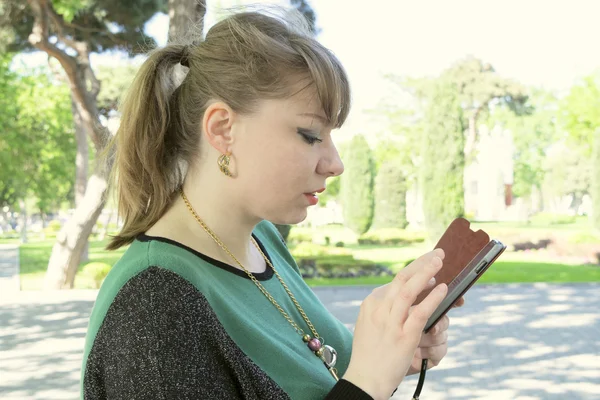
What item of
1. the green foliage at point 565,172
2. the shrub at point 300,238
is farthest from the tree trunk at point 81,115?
the green foliage at point 565,172

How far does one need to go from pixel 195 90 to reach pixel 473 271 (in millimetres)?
612

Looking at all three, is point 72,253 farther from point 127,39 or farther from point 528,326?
point 528,326

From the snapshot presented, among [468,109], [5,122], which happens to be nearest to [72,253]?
[5,122]

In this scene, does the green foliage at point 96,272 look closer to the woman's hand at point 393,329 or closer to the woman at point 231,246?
the woman at point 231,246

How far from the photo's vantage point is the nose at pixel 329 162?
4.48ft

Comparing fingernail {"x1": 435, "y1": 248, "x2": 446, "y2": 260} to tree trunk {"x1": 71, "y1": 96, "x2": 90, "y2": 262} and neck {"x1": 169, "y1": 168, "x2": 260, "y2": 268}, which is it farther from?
tree trunk {"x1": 71, "y1": 96, "x2": 90, "y2": 262}

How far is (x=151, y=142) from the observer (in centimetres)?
147

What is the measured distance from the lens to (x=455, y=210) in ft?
72.0

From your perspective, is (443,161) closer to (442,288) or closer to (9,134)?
(9,134)

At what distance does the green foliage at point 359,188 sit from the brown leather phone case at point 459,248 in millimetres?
24518

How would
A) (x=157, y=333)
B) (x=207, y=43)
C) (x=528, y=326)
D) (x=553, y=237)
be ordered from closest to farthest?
(x=157, y=333) < (x=207, y=43) < (x=528, y=326) < (x=553, y=237)

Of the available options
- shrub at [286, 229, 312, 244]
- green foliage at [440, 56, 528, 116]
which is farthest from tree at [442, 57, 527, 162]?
shrub at [286, 229, 312, 244]

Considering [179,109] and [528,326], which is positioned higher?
[179,109]

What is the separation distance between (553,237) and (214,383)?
2040 centimetres
